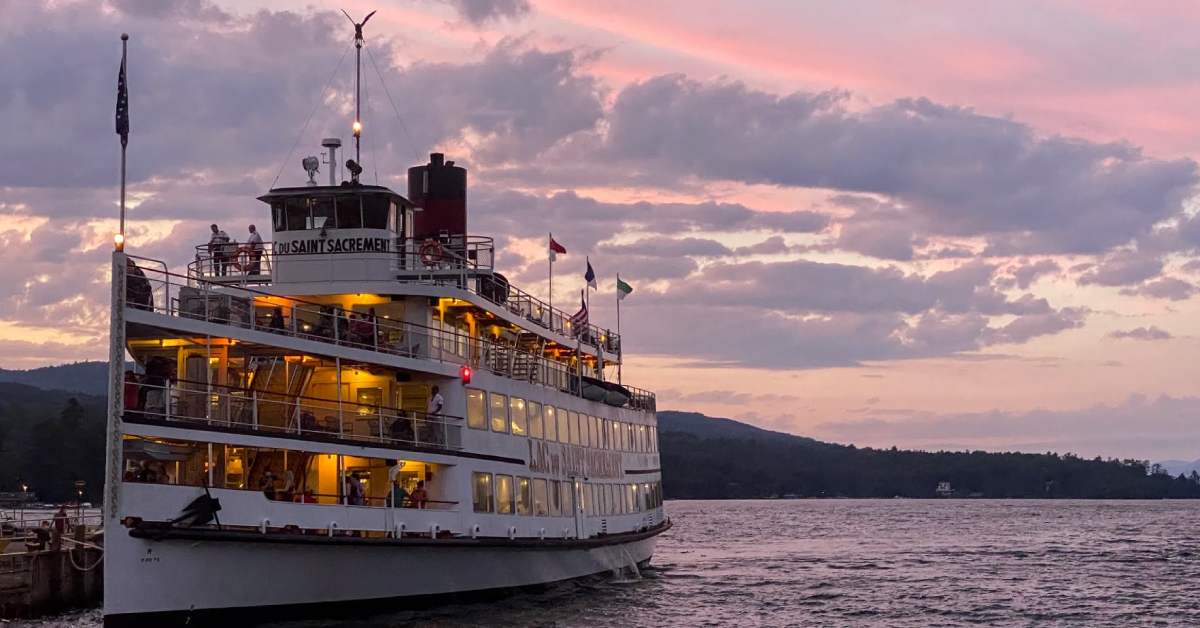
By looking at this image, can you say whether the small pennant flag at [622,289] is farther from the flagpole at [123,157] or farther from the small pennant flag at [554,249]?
the flagpole at [123,157]

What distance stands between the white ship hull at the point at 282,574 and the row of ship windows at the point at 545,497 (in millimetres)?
1082

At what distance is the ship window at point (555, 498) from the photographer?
36.6 m

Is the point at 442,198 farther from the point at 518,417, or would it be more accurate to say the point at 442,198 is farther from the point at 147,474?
the point at 147,474

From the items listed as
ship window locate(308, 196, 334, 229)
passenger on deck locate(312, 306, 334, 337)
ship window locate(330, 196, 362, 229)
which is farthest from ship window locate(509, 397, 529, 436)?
ship window locate(308, 196, 334, 229)

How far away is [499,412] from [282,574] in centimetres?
876

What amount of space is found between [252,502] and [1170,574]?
1645 inches

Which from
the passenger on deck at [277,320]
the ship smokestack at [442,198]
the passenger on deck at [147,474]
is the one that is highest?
the ship smokestack at [442,198]

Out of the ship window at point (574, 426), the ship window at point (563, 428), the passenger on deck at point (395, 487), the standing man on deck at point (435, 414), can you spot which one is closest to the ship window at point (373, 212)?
the standing man on deck at point (435, 414)

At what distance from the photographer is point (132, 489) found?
956 inches

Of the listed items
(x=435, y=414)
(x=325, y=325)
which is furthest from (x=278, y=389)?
(x=435, y=414)

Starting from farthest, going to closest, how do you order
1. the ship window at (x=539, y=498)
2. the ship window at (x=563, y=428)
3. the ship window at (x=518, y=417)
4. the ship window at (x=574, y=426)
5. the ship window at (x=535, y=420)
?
the ship window at (x=574, y=426) → the ship window at (x=563, y=428) → the ship window at (x=535, y=420) → the ship window at (x=539, y=498) → the ship window at (x=518, y=417)

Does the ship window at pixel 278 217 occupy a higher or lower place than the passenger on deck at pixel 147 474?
higher

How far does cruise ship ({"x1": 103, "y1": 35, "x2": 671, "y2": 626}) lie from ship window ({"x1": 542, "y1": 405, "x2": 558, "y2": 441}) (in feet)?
0.20

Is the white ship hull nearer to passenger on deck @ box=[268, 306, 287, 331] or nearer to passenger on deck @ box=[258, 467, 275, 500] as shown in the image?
passenger on deck @ box=[258, 467, 275, 500]
